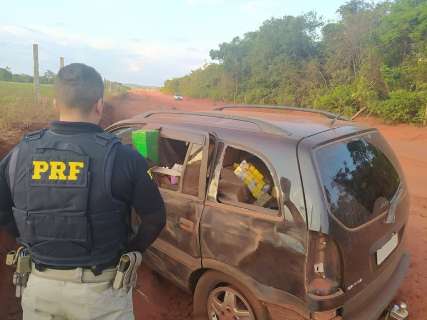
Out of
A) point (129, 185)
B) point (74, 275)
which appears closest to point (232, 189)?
point (129, 185)

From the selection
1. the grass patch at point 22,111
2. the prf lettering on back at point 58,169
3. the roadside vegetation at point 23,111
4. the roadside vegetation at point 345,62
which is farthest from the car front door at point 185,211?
the roadside vegetation at point 345,62

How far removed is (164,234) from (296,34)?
25.0 meters

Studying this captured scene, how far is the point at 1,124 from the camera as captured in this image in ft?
24.6

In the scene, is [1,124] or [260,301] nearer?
[260,301]

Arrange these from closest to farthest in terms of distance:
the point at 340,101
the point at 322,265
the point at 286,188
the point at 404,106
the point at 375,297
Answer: the point at 322,265, the point at 286,188, the point at 375,297, the point at 404,106, the point at 340,101

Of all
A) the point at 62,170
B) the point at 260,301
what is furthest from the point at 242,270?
the point at 62,170

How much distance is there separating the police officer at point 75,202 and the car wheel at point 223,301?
0.94 metres

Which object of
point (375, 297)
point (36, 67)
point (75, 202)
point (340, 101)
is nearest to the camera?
point (75, 202)

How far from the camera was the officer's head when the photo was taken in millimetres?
1797

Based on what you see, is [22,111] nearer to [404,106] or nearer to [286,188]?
[286,188]

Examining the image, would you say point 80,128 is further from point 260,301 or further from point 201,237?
point 260,301

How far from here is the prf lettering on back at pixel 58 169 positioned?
1.70 metres

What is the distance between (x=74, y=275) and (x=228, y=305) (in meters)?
1.30

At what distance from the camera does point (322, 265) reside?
2215 mm
